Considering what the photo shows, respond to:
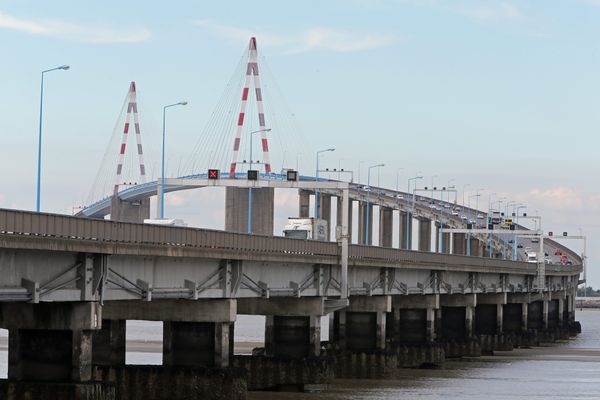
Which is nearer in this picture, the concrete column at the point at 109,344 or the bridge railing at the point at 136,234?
the bridge railing at the point at 136,234

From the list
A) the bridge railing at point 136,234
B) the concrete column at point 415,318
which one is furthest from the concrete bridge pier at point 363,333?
the bridge railing at point 136,234

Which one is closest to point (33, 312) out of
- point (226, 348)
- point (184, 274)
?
point (184, 274)

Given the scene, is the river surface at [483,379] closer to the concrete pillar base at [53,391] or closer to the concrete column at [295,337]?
the concrete column at [295,337]

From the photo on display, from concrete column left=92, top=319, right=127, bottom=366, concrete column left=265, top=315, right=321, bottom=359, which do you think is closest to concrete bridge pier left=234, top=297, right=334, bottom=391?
concrete column left=265, top=315, right=321, bottom=359

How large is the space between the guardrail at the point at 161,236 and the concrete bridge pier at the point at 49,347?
2283 mm

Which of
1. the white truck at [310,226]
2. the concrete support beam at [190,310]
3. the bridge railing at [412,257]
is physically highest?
the white truck at [310,226]

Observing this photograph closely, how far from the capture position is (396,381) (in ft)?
240

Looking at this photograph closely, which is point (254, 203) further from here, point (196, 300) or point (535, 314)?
point (196, 300)

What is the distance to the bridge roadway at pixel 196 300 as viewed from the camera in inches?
1625

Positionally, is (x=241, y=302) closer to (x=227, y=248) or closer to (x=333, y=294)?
(x=333, y=294)

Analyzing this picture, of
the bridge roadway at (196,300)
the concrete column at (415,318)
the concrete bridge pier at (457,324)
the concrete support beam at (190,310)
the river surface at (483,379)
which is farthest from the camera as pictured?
the concrete bridge pier at (457,324)

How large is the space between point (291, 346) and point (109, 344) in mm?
10431

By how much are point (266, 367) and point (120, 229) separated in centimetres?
1997

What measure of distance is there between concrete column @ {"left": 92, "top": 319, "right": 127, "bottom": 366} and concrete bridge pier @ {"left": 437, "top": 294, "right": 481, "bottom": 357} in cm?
4152
